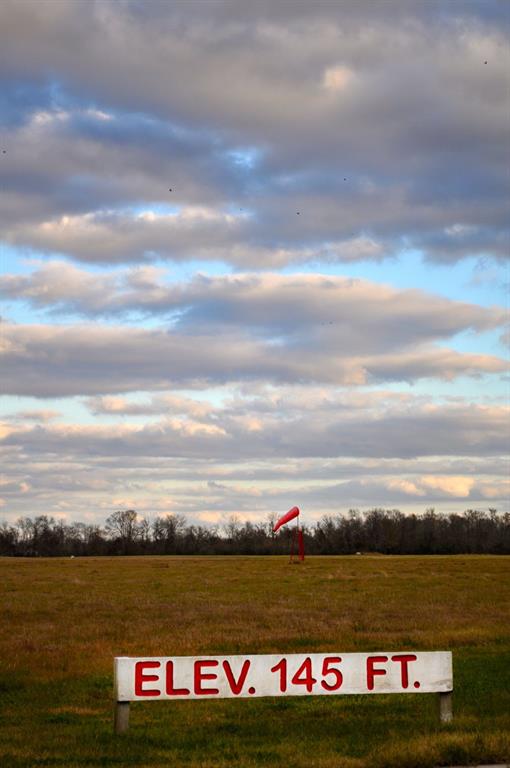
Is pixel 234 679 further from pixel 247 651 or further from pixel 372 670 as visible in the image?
pixel 247 651

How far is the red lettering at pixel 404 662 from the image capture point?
11.4 metres

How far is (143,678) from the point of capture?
11.1 metres

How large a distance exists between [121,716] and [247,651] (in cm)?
1045

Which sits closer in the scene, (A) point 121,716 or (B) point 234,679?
Answer: (B) point 234,679

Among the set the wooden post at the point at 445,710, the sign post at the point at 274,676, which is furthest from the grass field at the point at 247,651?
the sign post at the point at 274,676

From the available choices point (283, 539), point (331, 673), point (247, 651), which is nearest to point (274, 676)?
point (331, 673)

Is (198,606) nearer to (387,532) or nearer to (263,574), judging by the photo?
(263,574)

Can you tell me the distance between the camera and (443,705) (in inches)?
470

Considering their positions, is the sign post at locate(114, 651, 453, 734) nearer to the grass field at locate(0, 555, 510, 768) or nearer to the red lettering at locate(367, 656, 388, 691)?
the red lettering at locate(367, 656, 388, 691)

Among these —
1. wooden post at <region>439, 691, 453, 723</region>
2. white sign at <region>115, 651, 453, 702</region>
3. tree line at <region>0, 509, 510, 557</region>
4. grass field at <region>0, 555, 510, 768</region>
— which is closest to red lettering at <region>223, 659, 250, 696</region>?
white sign at <region>115, 651, 453, 702</region>

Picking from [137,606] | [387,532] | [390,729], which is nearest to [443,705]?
[390,729]

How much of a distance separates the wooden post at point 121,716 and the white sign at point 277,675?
334 millimetres

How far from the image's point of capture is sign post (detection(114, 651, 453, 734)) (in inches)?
434

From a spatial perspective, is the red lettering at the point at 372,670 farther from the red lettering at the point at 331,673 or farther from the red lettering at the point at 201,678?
the red lettering at the point at 201,678
